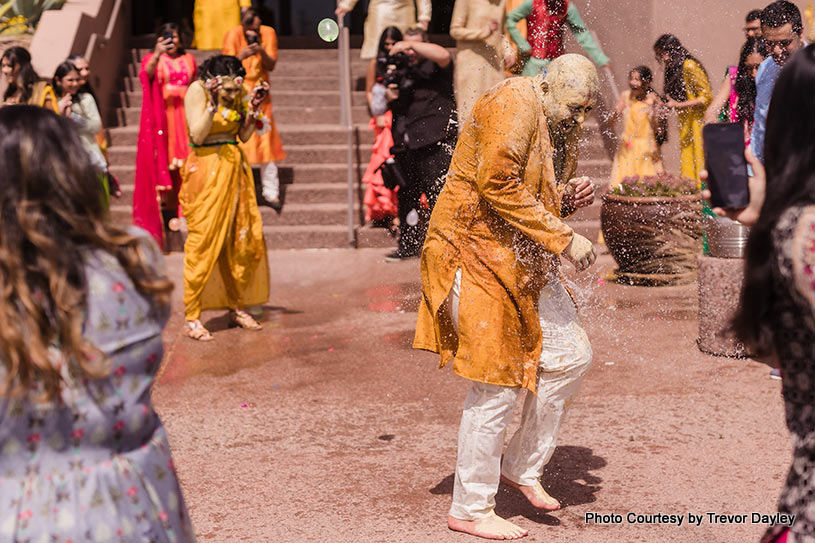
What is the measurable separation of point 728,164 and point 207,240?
5.66 meters

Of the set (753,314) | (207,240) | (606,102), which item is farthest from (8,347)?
(606,102)

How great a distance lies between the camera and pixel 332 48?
51.4 feet

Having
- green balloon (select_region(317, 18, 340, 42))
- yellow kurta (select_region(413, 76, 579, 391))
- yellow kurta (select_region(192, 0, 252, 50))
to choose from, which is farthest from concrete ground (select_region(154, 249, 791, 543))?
yellow kurta (select_region(192, 0, 252, 50))

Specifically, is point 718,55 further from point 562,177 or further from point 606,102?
point 562,177

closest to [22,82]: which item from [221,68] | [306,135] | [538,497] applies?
[221,68]

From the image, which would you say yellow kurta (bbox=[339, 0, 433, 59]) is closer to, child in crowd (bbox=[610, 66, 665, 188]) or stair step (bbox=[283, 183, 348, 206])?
stair step (bbox=[283, 183, 348, 206])

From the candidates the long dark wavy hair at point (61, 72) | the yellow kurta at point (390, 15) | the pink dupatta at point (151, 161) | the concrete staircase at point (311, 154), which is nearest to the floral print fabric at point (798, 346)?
the long dark wavy hair at point (61, 72)

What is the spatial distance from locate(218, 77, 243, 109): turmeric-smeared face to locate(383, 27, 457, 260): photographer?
264cm

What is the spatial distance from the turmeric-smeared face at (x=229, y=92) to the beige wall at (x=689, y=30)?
5.58m

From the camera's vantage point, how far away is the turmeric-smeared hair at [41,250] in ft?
7.27

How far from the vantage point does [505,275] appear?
4.12 meters

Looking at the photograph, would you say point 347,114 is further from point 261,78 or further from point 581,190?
point 581,190

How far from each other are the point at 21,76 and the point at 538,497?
5877mm

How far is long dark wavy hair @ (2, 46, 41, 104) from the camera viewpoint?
852cm
